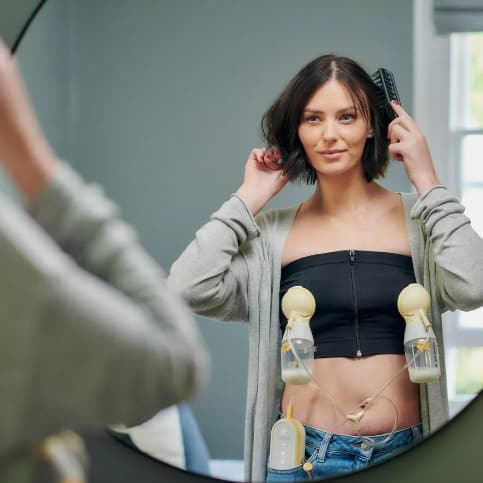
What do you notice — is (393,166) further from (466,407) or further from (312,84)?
(466,407)

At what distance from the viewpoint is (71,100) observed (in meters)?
1.12

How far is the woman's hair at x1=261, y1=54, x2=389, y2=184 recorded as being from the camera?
1.09 metres

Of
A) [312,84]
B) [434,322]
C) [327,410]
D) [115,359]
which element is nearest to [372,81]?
[312,84]

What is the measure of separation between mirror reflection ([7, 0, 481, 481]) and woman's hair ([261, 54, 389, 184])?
0.01 metres

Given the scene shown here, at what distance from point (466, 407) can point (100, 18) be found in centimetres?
69

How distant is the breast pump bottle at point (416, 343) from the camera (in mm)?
1079

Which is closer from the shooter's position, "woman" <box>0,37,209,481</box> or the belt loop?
"woman" <box>0,37,209,481</box>

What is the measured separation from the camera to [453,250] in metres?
1.09

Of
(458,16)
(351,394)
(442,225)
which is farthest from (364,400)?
(458,16)

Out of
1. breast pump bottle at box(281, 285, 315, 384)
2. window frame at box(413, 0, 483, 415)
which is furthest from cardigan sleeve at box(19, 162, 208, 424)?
window frame at box(413, 0, 483, 415)

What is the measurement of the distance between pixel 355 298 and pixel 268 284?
111mm

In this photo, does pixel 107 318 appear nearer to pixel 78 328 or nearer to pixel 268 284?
pixel 78 328

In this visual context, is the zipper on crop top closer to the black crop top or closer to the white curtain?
the black crop top

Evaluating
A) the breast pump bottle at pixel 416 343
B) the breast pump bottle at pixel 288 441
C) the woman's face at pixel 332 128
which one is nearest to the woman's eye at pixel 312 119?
the woman's face at pixel 332 128
